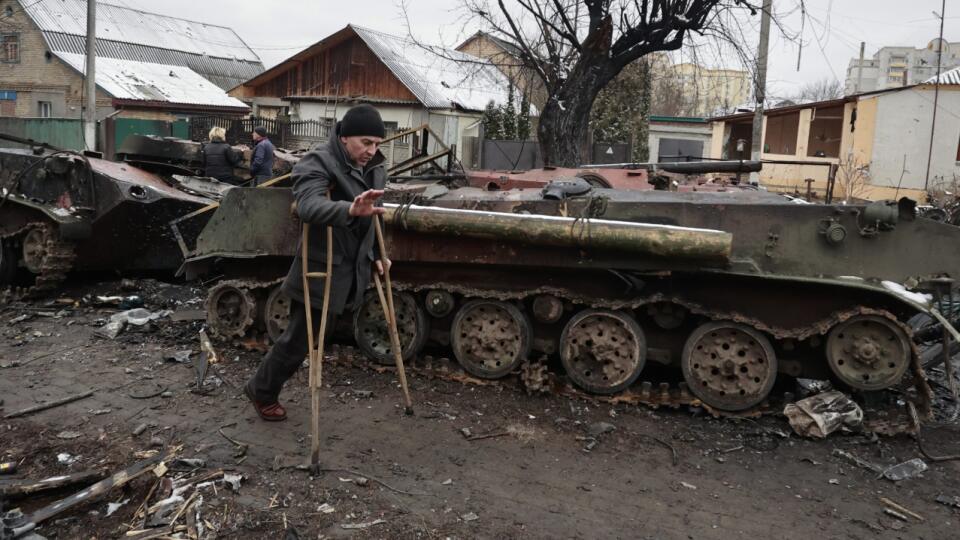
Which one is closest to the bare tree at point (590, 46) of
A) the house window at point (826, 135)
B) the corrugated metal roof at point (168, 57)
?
the house window at point (826, 135)

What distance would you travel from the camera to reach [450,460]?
4742mm

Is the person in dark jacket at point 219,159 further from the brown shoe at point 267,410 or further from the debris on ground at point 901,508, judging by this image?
the debris on ground at point 901,508

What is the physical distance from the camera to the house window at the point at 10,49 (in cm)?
3350

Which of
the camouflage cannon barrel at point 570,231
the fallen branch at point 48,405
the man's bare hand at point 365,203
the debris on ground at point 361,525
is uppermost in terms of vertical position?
the man's bare hand at point 365,203

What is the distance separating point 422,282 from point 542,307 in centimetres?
98

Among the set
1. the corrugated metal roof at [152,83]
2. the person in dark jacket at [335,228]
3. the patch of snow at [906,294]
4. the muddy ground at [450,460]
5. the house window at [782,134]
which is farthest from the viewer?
the house window at [782,134]

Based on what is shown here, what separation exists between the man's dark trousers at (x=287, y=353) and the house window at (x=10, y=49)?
34578 millimetres

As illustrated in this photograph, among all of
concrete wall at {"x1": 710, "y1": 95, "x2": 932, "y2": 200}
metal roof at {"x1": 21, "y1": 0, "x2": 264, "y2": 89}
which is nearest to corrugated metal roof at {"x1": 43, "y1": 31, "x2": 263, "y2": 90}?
metal roof at {"x1": 21, "y1": 0, "x2": 264, "y2": 89}

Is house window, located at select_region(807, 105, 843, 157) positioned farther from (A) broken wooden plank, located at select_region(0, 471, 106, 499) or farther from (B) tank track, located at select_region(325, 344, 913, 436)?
(A) broken wooden plank, located at select_region(0, 471, 106, 499)

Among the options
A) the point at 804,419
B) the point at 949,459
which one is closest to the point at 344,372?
the point at 804,419

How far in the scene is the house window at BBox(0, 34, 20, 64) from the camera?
3350cm

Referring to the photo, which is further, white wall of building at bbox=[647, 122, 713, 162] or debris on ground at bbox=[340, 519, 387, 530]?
white wall of building at bbox=[647, 122, 713, 162]

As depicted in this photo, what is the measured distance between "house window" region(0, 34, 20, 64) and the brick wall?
0.18 metres

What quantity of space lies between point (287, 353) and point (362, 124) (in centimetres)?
147
